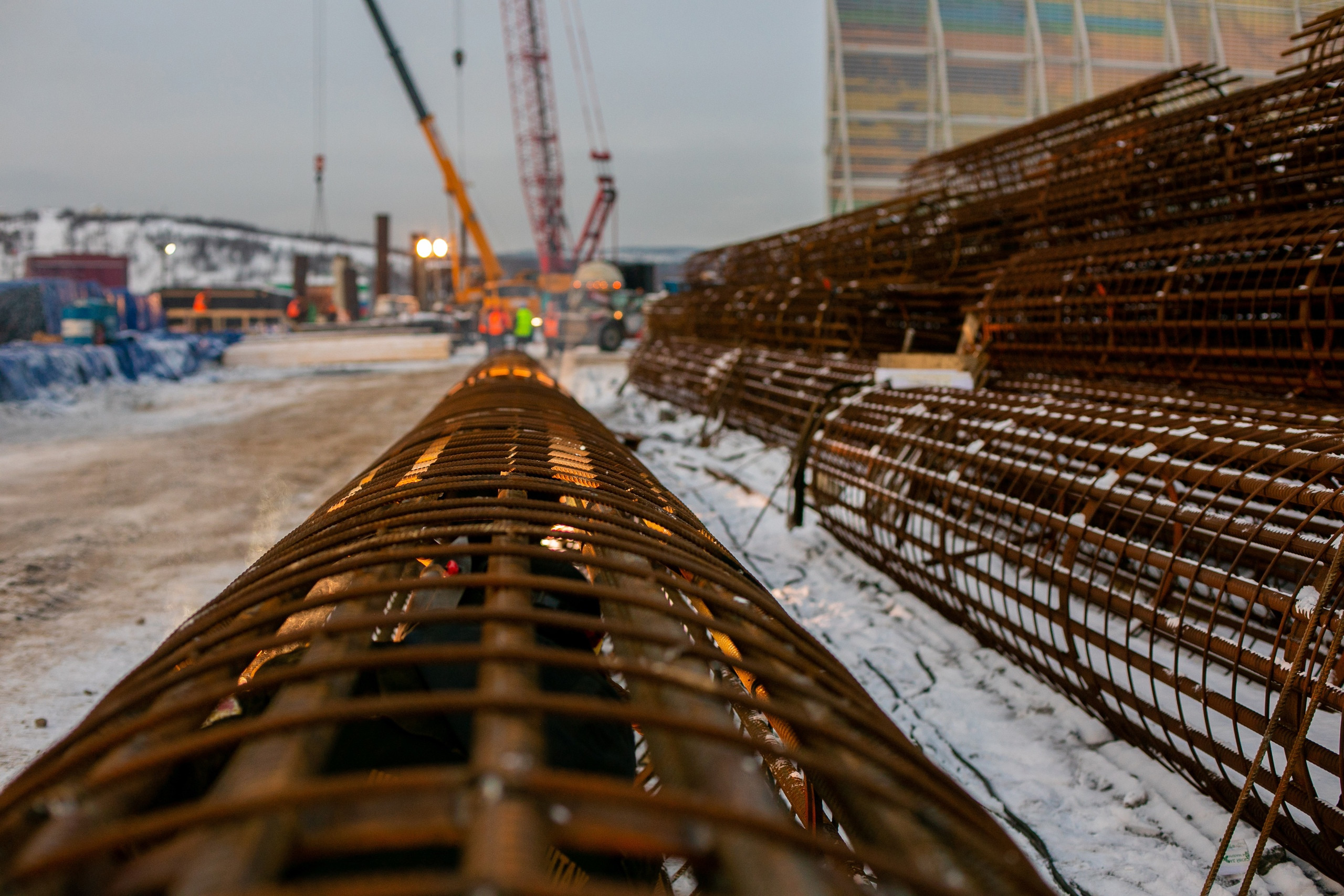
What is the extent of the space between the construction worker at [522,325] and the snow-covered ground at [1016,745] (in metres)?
14.0

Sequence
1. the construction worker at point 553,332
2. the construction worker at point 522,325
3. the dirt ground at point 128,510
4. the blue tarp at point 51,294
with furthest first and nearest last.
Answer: the construction worker at point 553,332 < the construction worker at point 522,325 < the blue tarp at point 51,294 < the dirt ground at point 128,510

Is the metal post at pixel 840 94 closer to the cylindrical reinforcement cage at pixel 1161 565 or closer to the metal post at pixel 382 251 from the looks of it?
the cylindrical reinforcement cage at pixel 1161 565

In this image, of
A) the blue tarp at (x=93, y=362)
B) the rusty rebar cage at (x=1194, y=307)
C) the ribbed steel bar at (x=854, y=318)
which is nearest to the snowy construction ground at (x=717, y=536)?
the blue tarp at (x=93, y=362)

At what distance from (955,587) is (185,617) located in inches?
147

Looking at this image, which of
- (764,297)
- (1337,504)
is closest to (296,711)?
(1337,504)

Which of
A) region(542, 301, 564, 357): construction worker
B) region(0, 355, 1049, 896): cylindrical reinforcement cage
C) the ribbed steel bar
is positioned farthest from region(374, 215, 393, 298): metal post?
region(0, 355, 1049, 896): cylindrical reinforcement cage

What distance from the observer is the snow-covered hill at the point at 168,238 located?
84.2 meters

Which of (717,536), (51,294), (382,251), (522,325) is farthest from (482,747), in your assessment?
(382,251)

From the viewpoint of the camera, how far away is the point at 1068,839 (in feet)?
7.00

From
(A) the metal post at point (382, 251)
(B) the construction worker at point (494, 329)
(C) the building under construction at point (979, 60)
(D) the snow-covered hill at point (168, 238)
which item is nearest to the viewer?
(C) the building under construction at point (979, 60)

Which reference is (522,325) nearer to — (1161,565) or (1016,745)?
(1016,745)

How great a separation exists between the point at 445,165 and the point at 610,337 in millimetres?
9139

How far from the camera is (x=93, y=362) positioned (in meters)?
11.7

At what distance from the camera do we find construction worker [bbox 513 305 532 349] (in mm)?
17642
